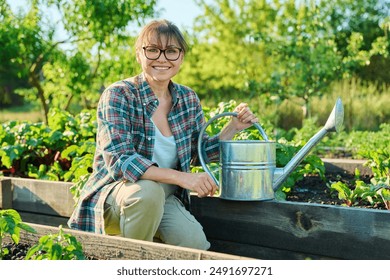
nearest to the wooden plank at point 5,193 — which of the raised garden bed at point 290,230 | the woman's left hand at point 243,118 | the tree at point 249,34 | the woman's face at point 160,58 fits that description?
the raised garden bed at point 290,230

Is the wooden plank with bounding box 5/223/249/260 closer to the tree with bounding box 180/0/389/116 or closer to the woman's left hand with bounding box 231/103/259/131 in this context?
the woman's left hand with bounding box 231/103/259/131

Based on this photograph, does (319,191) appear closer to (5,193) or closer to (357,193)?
(357,193)

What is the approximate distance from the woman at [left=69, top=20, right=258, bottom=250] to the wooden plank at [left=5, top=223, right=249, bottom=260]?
275mm

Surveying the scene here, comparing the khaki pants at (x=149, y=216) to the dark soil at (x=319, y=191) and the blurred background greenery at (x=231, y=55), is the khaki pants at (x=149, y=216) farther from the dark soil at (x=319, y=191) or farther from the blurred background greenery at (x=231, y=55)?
the blurred background greenery at (x=231, y=55)

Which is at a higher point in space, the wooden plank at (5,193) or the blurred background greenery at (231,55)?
the blurred background greenery at (231,55)

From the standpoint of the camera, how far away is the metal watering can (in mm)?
2703

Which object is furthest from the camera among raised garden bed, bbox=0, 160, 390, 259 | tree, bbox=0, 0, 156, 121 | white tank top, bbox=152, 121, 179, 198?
tree, bbox=0, 0, 156, 121

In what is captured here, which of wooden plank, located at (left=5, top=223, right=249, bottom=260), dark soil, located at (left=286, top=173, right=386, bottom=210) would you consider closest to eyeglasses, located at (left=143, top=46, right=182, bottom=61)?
wooden plank, located at (left=5, top=223, right=249, bottom=260)

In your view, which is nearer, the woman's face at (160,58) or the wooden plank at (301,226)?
the wooden plank at (301,226)

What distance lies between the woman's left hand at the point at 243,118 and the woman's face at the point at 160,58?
359mm

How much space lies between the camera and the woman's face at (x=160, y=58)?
2793 millimetres

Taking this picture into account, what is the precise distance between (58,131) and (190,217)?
6.27ft

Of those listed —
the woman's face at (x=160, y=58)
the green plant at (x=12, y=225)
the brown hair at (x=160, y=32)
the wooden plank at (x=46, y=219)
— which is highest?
the brown hair at (x=160, y=32)
